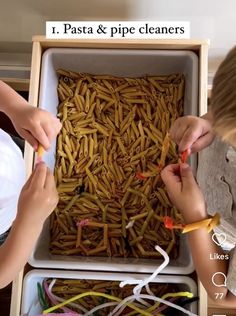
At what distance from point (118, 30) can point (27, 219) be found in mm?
435

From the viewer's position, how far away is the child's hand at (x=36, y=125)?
2.99ft

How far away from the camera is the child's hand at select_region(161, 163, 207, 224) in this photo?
0.90 meters

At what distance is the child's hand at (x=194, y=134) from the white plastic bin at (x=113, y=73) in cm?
11

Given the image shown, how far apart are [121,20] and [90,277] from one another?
526 millimetres

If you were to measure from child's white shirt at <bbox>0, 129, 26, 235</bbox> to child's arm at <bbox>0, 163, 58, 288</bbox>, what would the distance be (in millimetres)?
101

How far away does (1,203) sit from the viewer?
98 cm

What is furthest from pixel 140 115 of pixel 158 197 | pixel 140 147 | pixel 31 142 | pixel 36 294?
pixel 36 294

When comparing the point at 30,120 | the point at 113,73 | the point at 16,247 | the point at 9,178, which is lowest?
the point at 16,247

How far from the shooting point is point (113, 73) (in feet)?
3.88

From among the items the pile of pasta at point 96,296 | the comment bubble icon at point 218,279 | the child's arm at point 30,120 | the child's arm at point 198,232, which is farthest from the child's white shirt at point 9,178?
the comment bubble icon at point 218,279

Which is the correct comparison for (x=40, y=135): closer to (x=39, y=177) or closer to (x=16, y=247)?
(x=39, y=177)

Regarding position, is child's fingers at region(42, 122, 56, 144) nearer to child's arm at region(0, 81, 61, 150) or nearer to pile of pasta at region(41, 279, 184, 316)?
child's arm at region(0, 81, 61, 150)

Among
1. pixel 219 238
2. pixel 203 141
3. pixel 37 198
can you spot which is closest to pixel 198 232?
pixel 219 238

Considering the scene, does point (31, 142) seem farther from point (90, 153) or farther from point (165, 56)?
point (165, 56)
